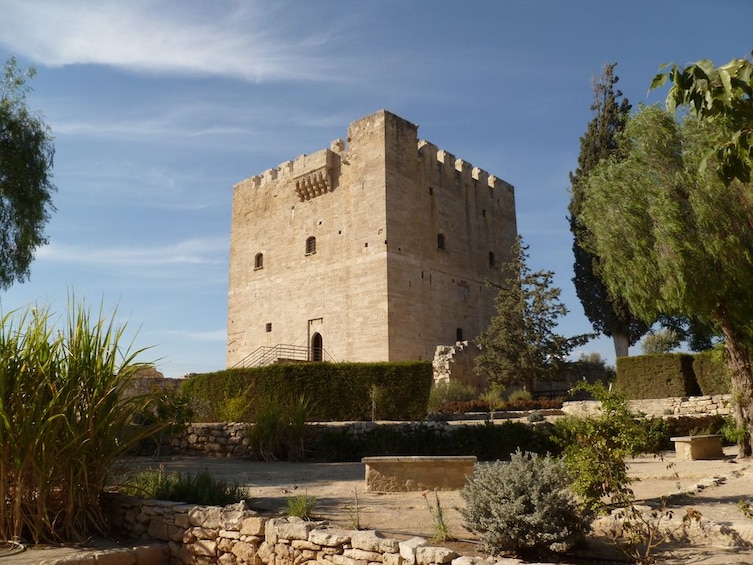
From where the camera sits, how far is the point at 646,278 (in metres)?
10.5

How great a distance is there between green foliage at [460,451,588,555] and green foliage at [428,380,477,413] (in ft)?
50.6

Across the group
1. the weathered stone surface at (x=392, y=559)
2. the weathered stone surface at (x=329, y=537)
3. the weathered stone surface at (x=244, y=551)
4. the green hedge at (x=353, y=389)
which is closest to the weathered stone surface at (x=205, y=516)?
the weathered stone surface at (x=244, y=551)

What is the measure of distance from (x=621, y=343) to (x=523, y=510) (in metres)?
20.1

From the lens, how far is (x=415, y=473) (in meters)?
7.25

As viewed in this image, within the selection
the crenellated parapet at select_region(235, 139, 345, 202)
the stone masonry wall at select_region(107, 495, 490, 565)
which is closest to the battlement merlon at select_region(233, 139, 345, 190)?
the crenellated parapet at select_region(235, 139, 345, 202)

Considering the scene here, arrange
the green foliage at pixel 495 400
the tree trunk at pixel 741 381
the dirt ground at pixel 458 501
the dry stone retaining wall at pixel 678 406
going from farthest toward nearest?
the green foliage at pixel 495 400 → the dry stone retaining wall at pixel 678 406 → the tree trunk at pixel 741 381 → the dirt ground at pixel 458 501

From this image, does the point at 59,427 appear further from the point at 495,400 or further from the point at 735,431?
the point at 495,400

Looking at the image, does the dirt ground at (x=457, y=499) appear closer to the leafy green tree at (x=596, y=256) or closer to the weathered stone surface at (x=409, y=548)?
the weathered stone surface at (x=409, y=548)

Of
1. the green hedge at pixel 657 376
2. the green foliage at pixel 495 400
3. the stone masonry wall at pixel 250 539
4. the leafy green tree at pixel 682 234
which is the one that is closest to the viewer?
the stone masonry wall at pixel 250 539

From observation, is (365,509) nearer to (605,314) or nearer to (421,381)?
(421,381)

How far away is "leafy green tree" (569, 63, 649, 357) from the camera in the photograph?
2253cm

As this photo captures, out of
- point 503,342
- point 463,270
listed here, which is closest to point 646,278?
point 503,342

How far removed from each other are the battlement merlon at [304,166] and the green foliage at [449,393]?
1035 cm

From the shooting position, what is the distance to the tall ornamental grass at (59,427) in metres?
5.16
